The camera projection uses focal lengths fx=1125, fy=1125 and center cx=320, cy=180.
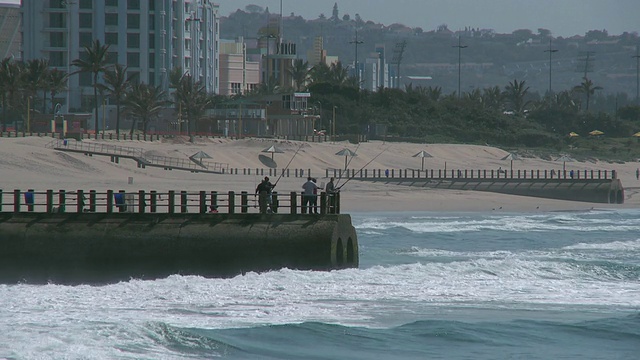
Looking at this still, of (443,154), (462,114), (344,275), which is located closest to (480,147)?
(443,154)

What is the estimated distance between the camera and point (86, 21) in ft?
464

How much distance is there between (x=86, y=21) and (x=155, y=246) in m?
118

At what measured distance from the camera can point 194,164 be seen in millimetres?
81000

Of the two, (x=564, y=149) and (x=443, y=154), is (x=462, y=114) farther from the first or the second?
(x=443, y=154)

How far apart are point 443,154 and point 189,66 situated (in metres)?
54.3

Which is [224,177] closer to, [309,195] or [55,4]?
[309,195]

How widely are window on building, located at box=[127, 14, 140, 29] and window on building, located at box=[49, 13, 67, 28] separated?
7.97 meters

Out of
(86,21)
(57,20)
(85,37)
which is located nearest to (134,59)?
(85,37)

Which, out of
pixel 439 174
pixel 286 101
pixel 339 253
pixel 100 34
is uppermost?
pixel 100 34

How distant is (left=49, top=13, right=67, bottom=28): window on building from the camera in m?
140

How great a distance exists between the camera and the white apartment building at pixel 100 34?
140 m

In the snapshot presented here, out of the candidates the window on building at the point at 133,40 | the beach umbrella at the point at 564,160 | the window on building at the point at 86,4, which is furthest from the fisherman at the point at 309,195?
the window on building at the point at 86,4

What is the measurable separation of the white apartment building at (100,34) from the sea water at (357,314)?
356 ft

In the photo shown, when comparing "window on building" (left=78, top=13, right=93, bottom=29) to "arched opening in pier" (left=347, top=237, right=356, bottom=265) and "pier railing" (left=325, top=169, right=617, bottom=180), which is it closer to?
"pier railing" (left=325, top=169, right=617, bottom=180)
